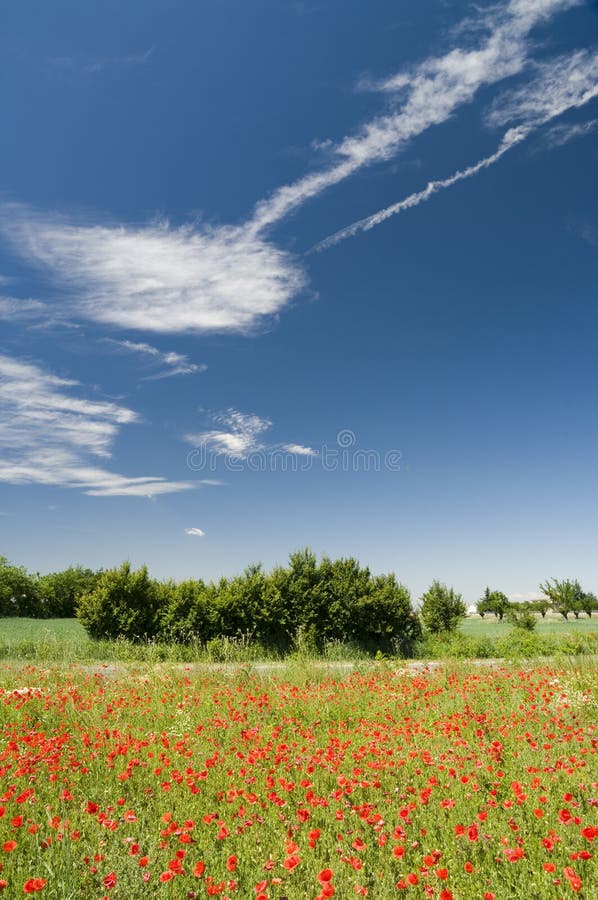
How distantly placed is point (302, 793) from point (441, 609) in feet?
69.5

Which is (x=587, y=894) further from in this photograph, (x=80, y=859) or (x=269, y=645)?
(x=269, y=645)

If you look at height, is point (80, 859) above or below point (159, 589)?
below

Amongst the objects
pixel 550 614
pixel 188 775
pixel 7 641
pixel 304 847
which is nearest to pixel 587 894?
pixel 304 847

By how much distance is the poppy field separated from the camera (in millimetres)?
3561

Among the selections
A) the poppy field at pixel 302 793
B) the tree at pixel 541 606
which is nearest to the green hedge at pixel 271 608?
the poppy field at pixel 302 793

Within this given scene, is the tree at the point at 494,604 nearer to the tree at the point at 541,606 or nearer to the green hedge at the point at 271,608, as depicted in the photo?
the tree at the point at 541,606

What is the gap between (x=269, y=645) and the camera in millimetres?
21141

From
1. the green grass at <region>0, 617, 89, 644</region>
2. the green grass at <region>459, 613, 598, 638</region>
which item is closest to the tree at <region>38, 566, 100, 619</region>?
the green grass at <region>0, 617, 89, 644</region>

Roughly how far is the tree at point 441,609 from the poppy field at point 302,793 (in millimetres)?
15380

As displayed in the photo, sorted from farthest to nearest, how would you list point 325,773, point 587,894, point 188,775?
point 325,773
point 188,775
point 587,894

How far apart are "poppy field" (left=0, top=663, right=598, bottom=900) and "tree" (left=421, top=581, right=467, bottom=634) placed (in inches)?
606

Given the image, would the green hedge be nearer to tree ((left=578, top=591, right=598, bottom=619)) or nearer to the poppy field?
the poppy field

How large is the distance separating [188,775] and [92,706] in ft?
13.6

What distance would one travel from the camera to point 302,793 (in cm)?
509
